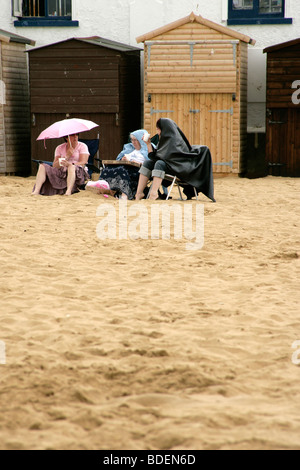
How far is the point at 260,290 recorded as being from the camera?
17.0ft

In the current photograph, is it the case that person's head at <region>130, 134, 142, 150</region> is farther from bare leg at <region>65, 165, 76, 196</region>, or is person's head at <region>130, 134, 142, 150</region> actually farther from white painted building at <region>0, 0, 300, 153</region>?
white painted building at <region>0, 0, 300, 153</region>

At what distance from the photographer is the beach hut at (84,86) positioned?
1298 centimetres

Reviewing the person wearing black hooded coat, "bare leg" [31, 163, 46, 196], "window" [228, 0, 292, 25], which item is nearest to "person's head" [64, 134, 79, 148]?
"bare leg" [31, 163, 46, 196]

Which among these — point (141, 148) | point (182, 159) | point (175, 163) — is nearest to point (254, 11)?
point (141, 148)

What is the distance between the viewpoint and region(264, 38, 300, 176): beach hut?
12.9 meters

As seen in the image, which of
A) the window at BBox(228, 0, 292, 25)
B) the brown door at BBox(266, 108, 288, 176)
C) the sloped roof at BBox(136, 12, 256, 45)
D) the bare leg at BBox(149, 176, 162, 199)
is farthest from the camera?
the window at BBox(228, 0, 292, 25)

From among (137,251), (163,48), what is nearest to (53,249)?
(137,251)

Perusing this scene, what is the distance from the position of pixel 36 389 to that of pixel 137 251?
338 centimetres

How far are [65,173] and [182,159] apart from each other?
1.61 meters

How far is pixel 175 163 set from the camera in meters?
9.37

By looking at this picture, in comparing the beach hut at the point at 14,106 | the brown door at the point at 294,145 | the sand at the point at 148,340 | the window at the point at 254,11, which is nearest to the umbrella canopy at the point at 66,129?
the sand at the point at 148,340

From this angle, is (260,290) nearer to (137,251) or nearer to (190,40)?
(137,251)

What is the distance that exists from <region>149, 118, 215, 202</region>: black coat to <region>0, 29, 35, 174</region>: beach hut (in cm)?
488

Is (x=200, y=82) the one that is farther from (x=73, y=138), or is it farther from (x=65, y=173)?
(x=65, y=173)
